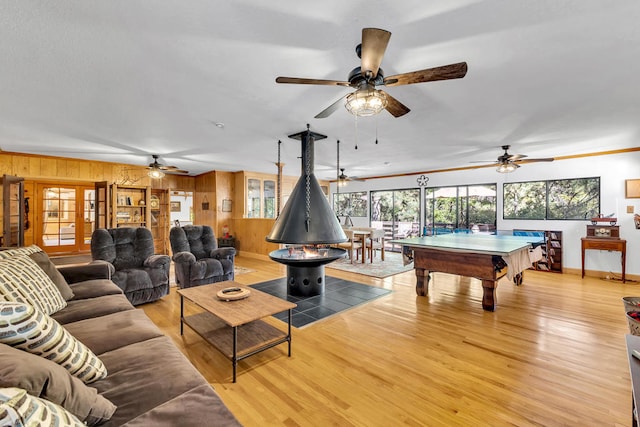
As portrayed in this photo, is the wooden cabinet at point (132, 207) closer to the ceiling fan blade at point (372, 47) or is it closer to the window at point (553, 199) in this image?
the ceiling fan blade at point (372, 47)

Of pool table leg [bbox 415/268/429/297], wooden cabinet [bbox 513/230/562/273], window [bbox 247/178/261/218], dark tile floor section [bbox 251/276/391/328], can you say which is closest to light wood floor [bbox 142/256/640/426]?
dark tile floor section [bbox 251/276/391/328]

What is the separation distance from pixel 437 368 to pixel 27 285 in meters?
3.14

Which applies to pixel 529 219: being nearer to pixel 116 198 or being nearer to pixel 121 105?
pixel 121 105

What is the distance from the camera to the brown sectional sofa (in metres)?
1.12

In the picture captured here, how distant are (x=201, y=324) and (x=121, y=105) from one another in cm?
248

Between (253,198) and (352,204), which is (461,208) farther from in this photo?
(253,198)

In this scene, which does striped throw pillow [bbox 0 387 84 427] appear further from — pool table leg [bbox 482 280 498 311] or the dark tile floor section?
pool table leg [bbox 482 280 498 311]

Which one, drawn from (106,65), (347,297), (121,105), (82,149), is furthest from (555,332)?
(82,149)

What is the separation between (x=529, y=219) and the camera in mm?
6254

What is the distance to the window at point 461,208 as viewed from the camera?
691cm

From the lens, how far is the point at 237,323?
2096 mm

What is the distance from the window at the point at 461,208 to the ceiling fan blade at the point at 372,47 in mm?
5839

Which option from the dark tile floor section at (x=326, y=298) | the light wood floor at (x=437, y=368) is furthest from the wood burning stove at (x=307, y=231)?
the light wood floor at (x=437, y=368)

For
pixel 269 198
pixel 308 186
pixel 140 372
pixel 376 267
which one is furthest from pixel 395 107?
pixel 269 198
